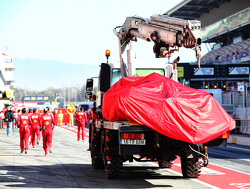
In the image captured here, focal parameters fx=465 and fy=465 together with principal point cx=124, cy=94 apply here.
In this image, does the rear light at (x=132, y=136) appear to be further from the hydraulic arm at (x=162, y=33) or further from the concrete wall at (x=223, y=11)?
the concrete wall at (x=223, y=11)

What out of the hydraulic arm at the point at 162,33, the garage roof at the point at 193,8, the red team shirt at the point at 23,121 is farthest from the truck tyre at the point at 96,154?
the garage roof at the point at 193,8

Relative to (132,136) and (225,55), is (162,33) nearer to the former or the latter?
(132,136)

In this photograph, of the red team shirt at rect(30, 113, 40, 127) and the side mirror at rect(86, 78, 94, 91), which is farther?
the red team shirt at rect(30, 113, 40, 127)

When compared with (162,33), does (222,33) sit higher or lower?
higher

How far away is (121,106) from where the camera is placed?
9383 millimetres

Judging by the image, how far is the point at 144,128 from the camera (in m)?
9.05

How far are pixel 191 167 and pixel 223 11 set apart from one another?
7561 cm

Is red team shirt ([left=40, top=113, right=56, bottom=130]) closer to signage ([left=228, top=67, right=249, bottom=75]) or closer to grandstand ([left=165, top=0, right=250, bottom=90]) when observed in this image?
grandstand ([left=165, top=0, right=250, bottom=90])

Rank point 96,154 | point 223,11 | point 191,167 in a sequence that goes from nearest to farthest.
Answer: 1. point 191,167
2. point 96,154
3. point 223,11

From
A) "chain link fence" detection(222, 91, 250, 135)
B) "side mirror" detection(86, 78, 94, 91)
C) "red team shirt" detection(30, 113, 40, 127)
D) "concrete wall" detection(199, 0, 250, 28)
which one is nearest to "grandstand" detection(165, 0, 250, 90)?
"concrete wall" detection(199, 0, 250, 28)

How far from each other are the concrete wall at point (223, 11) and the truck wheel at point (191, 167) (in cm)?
6726

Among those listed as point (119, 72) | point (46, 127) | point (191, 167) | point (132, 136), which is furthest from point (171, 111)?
point (46, 127)

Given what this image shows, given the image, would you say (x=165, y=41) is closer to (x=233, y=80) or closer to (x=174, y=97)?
(x=174, y=97)

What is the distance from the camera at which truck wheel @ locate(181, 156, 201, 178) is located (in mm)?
10367
